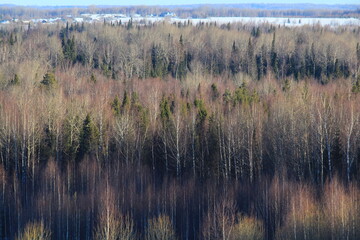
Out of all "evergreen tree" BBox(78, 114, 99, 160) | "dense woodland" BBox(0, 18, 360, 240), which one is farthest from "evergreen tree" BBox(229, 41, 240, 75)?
"evergreen tree" BBox(78, 114, 99, 160)

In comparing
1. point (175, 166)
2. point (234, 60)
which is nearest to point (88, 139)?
point (175, 166)

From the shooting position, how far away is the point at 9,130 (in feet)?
97.2

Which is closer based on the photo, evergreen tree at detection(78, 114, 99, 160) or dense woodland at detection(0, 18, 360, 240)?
dense woodland at detection(0, 18, 360, 240)

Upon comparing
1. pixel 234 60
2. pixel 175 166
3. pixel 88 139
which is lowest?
pixel 175 166

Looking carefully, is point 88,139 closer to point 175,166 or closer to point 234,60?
point 175,166

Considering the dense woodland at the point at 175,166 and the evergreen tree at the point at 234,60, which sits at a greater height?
the evergreen tree at the point at 234,60

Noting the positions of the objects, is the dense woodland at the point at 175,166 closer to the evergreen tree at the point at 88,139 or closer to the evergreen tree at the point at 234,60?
the evergreen tree at the point at 88,139

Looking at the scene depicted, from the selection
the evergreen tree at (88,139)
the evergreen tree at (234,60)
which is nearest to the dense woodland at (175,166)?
the evergreen tree at (88,139)

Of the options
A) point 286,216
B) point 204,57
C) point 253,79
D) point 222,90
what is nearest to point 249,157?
point 286,216

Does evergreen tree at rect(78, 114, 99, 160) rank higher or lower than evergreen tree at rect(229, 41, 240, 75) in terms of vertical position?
lower

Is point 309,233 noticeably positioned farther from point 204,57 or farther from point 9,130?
point 204,57

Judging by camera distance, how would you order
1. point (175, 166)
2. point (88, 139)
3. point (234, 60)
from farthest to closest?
point (234, 60)
point (88, 139)
point (175, 166)

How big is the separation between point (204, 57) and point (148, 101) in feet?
100

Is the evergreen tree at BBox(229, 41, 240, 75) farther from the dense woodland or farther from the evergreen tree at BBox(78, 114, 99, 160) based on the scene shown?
the evergreen tree at BBox(78, 114, 99, 160)
